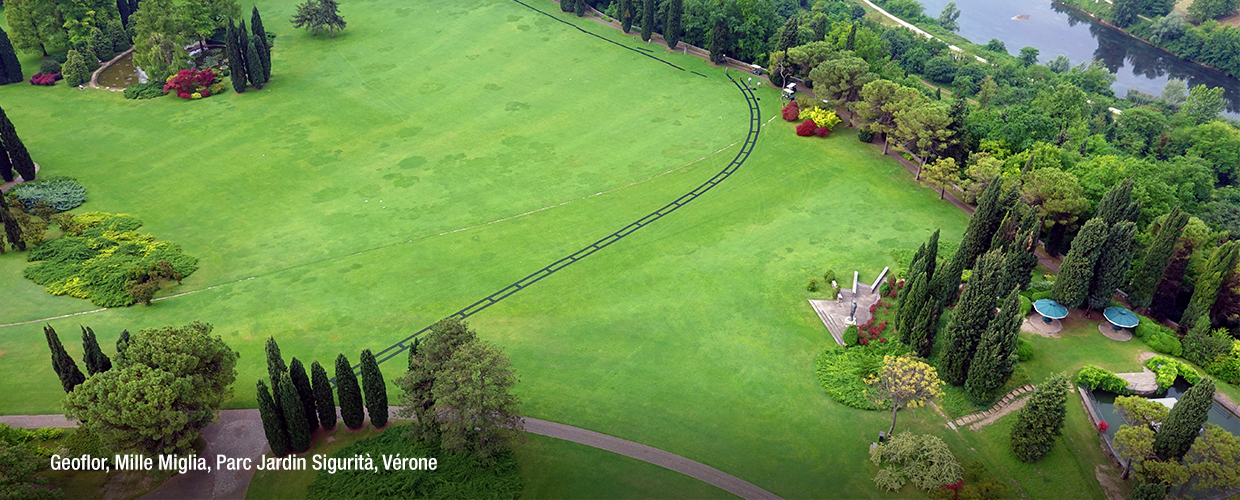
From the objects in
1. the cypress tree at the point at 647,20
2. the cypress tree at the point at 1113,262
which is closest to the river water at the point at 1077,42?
the cypress tree at the point at 647,20

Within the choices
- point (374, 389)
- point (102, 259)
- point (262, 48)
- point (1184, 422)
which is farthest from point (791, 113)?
point (102, 259)

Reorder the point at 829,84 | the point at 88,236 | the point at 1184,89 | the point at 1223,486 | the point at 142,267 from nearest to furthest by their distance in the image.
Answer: the point at 1223,486, the point at 142,267, the point at 88,236, the point at 829,84, the point at 1184,89

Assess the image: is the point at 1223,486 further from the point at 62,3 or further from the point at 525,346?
the point at 62,3

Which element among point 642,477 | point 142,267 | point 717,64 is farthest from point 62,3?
point 642,477

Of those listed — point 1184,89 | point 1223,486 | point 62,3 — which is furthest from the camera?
point 1184,89

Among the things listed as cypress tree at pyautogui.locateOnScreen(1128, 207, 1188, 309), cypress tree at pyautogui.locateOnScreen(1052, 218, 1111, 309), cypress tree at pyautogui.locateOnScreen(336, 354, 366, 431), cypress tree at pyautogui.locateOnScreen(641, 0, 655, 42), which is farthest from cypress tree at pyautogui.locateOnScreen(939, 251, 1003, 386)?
cypress tree at pyautogui.locateOnScreen(641, 0, 655, 42)

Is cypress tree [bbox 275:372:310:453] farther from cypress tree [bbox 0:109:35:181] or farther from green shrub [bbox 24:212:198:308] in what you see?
cypress tree [bbox 0:109:35:181]

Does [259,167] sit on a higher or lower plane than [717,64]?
lower

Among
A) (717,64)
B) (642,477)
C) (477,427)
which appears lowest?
(642,477)
